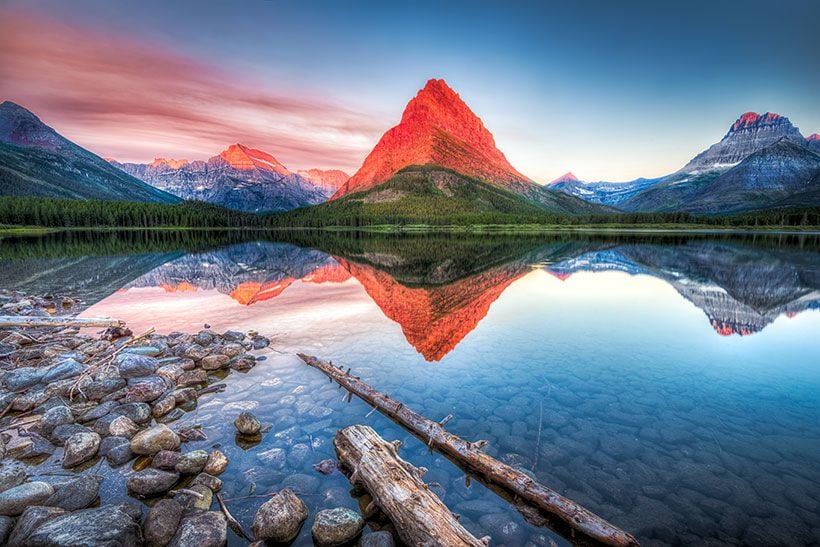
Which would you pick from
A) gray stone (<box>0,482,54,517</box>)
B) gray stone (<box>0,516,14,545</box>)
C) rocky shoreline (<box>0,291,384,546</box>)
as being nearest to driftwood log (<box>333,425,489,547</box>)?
rocky shoreline (<box>0,291,384,546</box>)

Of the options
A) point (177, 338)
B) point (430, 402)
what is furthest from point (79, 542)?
point (177, 338)

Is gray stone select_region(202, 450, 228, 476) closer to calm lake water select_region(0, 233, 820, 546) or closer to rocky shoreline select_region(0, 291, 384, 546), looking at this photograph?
rocky shoreline select_region(0, 291, 384, 546)

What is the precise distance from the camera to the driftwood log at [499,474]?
6746 mm

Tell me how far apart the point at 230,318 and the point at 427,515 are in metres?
20.6

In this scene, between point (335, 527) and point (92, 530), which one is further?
point (335, 527)

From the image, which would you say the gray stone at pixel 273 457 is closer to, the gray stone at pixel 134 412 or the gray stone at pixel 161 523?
the gray stone at pixel 161 523

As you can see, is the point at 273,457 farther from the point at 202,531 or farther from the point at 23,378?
the point at 23,378

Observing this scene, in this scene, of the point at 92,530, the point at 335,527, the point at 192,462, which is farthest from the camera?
the point at 192,462

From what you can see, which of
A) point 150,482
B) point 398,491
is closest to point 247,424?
point 150,482

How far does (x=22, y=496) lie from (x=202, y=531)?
3.67 meters

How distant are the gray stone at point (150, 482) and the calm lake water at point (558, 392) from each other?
466mm

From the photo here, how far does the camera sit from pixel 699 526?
7418 millimetres

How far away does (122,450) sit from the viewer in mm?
9188

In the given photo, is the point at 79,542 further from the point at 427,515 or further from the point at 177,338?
the point at 177,338
